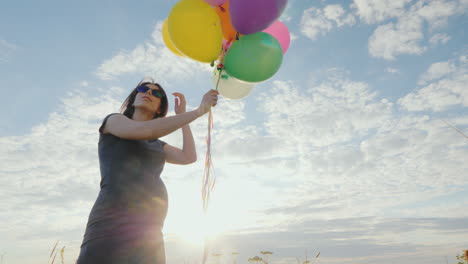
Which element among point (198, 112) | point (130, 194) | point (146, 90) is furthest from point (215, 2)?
point (130, 194)

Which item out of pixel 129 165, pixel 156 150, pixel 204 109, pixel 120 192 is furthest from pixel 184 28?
pixel 120 192

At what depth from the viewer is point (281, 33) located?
3.18m

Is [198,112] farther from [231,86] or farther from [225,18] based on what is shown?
[225,18]

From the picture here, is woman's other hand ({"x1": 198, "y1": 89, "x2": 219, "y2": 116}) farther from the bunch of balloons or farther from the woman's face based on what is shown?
the woman's face

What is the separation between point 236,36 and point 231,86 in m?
0.43

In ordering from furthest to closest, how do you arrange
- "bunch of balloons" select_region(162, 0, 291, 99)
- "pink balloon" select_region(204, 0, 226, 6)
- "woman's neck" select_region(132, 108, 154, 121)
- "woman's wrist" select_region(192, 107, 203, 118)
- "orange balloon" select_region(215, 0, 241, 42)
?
"orange balloon" select_region(215, 0, 241, 42)
"pink balloon" select_region(204, 0, 226, 6)
"bunch of balloons" select_region(162, 0, 291, 99)
"woman's neck" select_region(132, 108, 154, 121)
"woman's wrist" select_region(192, 107, 203, 118)

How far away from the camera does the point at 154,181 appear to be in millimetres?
2172

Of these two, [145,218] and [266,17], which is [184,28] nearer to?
[266,17]

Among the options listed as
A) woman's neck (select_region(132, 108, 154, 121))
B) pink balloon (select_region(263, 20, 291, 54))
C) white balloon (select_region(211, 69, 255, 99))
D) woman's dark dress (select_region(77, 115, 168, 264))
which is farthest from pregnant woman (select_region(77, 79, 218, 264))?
pink balloon (select_region(263, 20, 291, 54))

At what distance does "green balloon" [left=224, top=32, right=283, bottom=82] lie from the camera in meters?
2.64

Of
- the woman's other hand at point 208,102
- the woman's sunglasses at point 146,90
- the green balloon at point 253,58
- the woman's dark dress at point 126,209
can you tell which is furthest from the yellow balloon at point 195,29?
the woman's dark dress at point 126,209

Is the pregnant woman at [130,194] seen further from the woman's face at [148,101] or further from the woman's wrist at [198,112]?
the woman's face at [148,101]

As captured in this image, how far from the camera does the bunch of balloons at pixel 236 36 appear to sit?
2.61m

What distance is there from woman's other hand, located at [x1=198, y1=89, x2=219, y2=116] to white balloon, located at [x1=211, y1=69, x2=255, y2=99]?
650mm
